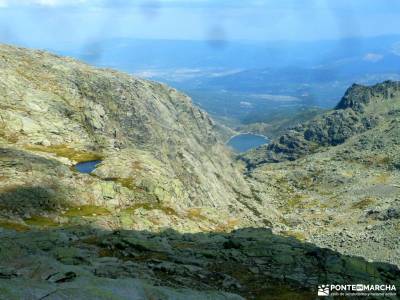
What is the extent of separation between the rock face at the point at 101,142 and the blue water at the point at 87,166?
5.31ft

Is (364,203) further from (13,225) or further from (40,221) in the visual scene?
(13,225)

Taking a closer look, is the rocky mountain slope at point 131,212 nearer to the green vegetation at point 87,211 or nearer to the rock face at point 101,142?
the green vegetation at point 87,211

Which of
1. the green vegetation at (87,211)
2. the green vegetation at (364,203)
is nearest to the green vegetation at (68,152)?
the green vegetation at (87,211)

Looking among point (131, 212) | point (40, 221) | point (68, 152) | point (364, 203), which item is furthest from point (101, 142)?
point (364, 203)

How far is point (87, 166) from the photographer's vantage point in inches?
3319

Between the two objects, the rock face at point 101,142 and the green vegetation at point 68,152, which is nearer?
the rock face at point 101,142

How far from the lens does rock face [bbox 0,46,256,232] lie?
232ft

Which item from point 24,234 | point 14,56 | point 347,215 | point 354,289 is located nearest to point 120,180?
point 24,234

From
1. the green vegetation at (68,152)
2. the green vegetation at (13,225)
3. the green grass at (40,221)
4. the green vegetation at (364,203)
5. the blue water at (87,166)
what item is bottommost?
the green vegetation at (13,225)

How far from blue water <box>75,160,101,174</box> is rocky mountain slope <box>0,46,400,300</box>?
151cm

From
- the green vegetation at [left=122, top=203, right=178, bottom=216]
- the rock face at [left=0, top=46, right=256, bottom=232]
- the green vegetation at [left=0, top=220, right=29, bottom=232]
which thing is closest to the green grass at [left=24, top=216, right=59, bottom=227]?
the rock face at [left=0, top=46, right=256, bottom=232]

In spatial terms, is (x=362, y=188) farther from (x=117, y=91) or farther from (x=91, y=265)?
(x=91, y=265)

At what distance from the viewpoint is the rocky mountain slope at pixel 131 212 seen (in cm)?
3597

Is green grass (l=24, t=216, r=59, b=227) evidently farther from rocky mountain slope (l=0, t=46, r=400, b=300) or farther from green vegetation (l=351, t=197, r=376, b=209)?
green vegetation (l=351, t=197, r=376, b=209)
